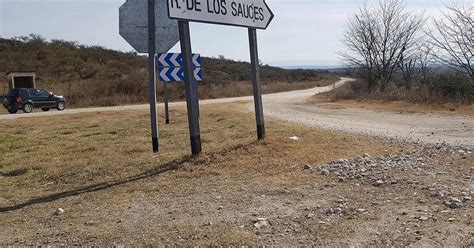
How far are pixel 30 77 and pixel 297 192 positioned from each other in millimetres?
36946

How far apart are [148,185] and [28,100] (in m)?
24.9

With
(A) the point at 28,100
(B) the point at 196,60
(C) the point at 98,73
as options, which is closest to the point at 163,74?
(B) the point at 196,60

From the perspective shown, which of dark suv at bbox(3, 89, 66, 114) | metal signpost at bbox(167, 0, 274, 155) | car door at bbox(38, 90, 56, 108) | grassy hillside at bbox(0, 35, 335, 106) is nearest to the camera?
metal signpost at bbox(167, 0, 274, 155)

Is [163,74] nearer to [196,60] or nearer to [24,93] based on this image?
[196,60]

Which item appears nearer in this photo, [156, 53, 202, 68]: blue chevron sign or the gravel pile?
the gravel pile

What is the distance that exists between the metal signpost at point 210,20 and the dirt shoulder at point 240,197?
0.64 metres

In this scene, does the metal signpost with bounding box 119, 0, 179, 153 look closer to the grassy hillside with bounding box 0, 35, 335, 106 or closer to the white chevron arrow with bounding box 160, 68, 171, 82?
the white chevron arrow with bounding box 160, 68, 171, 82

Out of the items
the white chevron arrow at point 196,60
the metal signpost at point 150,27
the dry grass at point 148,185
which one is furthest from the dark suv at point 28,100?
the metal signpost at point 150,27

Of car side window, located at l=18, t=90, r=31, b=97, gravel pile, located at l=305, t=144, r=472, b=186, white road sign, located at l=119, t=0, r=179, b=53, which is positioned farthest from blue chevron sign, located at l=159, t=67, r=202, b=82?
car side window, located at l=18, t=90, r=31, b=97

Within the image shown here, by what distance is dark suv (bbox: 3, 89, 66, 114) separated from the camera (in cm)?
2778

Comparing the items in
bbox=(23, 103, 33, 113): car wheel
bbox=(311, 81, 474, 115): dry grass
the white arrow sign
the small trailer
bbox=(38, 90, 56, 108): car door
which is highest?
the small trailer

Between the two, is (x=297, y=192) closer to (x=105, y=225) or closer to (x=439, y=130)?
(x=105, y=225)

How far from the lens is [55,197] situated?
5.82 meters

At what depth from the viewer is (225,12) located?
7762 mm
